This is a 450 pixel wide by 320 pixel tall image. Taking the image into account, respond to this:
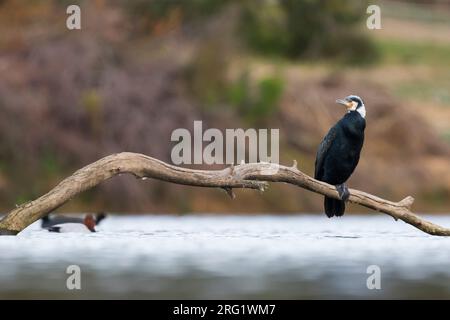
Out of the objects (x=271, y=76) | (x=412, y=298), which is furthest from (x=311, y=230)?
(x=271, y=76)

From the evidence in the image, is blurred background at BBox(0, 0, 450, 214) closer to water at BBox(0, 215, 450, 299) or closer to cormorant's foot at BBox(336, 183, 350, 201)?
water at BBox(0, 215, 450, 299)

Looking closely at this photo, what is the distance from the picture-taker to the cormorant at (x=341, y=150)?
15789 millimetres

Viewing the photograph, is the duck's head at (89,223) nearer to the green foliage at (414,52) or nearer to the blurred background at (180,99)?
the blurred background at (180,99)

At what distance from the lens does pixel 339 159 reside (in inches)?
634

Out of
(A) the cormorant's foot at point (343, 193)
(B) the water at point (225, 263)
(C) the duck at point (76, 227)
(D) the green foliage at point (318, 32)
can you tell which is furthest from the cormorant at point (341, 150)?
(D) the green foliage at point (318, 32)

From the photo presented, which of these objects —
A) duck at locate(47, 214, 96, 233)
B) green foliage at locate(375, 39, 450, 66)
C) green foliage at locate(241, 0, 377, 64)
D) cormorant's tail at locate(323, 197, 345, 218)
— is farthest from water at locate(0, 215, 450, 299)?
green foliage at locate(375, 39, 450, 66)

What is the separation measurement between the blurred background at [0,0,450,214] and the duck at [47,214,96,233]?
6786 millimetres

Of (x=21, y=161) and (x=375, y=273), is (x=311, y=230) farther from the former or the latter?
(x=21, y=161)

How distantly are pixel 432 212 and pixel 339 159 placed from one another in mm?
13309

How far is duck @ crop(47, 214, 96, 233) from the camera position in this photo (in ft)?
63.3

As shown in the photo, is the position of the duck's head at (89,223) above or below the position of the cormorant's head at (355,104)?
below

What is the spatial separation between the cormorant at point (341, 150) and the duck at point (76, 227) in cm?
431

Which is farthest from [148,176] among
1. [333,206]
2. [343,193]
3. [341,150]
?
[341,150]
